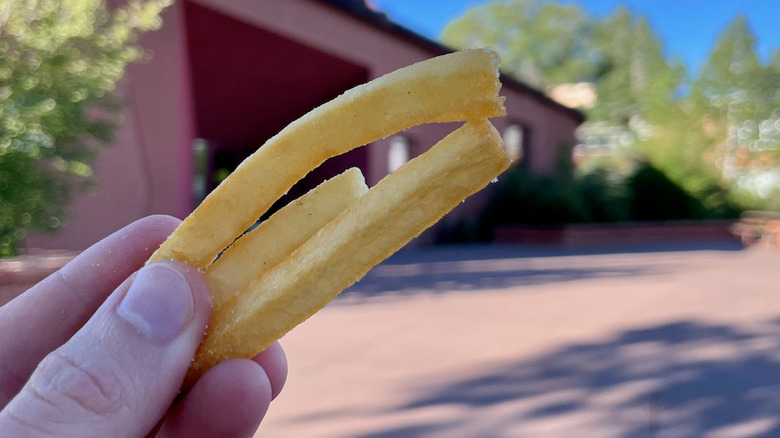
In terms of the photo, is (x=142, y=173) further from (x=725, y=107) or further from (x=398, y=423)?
(x=725, y=107)

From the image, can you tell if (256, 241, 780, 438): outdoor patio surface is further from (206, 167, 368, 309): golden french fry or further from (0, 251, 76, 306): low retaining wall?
(206, 167, 368, 309): golden french fry

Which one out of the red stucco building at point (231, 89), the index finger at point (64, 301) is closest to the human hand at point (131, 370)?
the index finger at point (64, 301)

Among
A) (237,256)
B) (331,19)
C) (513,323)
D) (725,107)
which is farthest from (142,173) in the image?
(725,107)

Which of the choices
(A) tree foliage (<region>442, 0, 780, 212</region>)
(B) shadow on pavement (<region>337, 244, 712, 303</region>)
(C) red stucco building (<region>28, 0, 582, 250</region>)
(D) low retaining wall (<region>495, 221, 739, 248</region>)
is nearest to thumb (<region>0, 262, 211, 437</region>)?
(B) shadow on pavement (<region>337, 244, 712, 303</region>)

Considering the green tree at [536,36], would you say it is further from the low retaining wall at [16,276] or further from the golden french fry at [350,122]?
the golden french fry at [350,122]

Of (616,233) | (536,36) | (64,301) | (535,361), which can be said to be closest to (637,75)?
(536,36)

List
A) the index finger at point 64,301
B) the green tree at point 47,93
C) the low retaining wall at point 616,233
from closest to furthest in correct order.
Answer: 1. the index finger at point 64,301
2. the green tree at point 47,93
3. the low retaining wall at point 616,233
